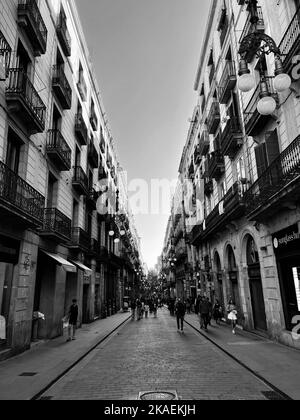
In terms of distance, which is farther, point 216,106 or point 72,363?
point 216,106

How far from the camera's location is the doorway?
573 inches

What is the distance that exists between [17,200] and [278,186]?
28.7ft

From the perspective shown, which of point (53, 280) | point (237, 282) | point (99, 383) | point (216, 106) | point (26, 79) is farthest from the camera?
point (216, 106)

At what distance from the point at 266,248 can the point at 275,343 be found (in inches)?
146

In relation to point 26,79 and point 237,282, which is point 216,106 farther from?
point 26,79

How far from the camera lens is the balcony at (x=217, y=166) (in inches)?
789

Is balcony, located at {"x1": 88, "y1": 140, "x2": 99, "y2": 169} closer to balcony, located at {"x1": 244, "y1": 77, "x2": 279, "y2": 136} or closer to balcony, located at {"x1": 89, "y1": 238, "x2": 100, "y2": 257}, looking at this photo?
balcony, located at {"x1": 89, "y1": 238, "x2": 100, "y2": 257}

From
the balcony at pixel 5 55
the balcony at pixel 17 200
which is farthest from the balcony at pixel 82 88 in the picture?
the balcony at pixel 17 200

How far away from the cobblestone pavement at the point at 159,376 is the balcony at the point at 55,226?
5219 millimetres

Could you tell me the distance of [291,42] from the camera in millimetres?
10461

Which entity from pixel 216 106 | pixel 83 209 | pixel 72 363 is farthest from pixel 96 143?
pixel 72 363

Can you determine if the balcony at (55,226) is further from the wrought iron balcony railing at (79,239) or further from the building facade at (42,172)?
the wrought iron balcony railing at (79,239)

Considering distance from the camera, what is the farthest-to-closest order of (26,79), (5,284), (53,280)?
(53,280)
(26,79)
(5,284)

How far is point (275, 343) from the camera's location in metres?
12.0
